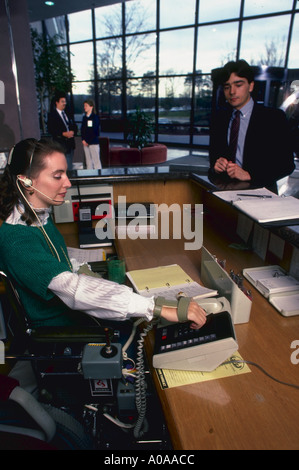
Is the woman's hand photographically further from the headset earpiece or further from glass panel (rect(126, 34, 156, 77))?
glass panel (rect(126, 34, 156, 77))

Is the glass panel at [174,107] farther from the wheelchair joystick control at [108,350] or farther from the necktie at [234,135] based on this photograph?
the wheelchair joystick control at [108,350]

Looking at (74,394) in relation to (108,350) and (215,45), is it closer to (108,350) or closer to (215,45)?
(108,350)

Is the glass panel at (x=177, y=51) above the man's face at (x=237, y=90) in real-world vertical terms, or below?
above

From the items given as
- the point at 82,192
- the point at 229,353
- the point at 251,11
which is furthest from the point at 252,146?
the point at 251,11

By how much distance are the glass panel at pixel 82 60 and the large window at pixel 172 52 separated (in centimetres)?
3

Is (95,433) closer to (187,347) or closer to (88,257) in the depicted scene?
(187,347)

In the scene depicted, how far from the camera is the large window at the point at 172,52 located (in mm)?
7703

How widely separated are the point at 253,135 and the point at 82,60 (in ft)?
36.7

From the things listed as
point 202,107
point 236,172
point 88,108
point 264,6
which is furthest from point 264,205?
point 202,107

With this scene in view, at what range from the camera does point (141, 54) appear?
10094mm

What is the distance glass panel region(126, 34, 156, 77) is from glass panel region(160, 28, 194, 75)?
337 mm

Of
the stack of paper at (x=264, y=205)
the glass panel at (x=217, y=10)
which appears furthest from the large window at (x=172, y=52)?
the stack of paper at (x=264, y=205)
